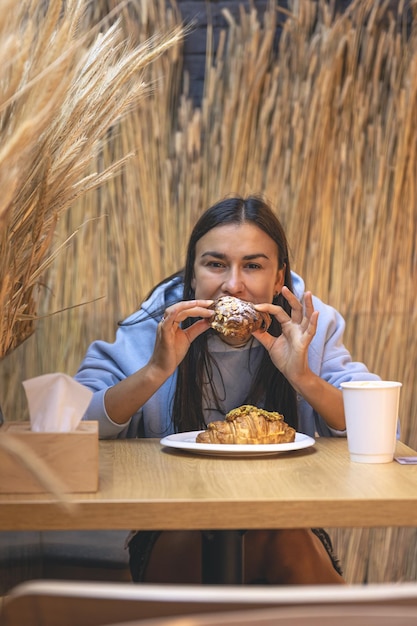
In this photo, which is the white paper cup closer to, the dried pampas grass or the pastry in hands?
the pastry in hands

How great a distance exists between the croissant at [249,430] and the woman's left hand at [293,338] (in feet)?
0.55

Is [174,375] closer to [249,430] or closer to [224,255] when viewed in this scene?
[224,255]

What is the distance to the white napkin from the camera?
128cm

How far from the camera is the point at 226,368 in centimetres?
203

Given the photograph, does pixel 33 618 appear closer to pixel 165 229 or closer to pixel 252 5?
pixel 165 229

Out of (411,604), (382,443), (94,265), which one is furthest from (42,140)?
(94,265)

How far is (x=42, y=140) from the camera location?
51.7 inches

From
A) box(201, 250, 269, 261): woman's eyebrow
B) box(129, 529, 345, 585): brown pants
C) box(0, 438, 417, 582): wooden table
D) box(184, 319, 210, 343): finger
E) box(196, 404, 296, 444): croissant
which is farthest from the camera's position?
box(201, 250, 269, 261): woman's eyebrow

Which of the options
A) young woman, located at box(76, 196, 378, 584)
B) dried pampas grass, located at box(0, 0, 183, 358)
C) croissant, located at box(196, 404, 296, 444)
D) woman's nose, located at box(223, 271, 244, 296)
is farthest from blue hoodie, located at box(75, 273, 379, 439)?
dried pampas grass, located at box(0, 0, 183, 358)

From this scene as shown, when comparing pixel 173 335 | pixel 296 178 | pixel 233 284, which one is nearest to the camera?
pixel 173 335

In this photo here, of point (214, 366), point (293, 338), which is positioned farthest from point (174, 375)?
point (293, 338)

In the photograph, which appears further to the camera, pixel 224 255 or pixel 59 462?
pixel 224 255

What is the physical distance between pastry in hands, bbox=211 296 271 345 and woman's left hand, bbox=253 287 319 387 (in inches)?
1.1

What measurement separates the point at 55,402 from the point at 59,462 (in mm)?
86
